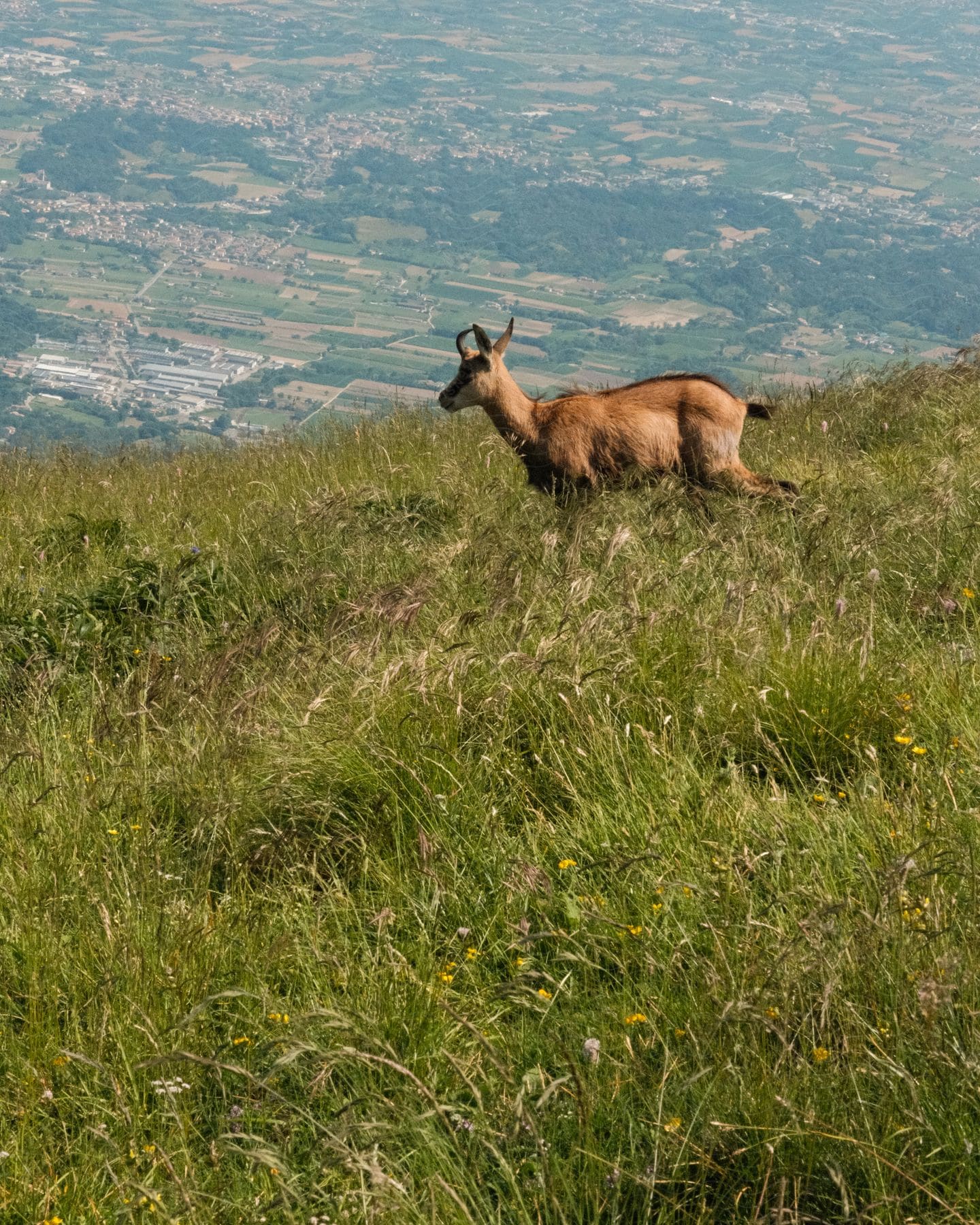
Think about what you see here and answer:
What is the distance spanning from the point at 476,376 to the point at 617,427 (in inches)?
40.5

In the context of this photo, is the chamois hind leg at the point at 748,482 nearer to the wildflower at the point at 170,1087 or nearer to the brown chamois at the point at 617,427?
the brown chamois at the point at 617,427

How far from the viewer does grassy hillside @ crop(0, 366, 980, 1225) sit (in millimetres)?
2311

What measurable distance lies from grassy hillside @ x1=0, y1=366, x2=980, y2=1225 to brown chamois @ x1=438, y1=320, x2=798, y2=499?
173 cm

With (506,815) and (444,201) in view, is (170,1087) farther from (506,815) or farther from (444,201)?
(444,201)

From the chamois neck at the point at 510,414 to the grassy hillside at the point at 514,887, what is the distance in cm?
225

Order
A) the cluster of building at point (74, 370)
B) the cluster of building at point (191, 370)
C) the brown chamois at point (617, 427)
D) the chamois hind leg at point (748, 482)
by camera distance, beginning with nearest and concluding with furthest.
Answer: the chamois hind leg at point (748, 482), the brown chamois at point (617, 427), the cluster of building at point (74, 370), the cluster of building at point (191, 370)

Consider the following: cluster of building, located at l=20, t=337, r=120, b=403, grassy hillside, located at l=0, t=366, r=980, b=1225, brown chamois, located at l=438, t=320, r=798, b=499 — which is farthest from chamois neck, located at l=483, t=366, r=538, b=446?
cluster of building, located at l=20, t=337, r=120, b=403

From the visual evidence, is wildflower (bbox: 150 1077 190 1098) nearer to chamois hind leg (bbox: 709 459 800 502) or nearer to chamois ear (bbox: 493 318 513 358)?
chamois hind leg (bbox: 709 459 800 502)

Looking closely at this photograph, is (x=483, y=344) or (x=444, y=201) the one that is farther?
(x=444, y=201)

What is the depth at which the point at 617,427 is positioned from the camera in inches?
326

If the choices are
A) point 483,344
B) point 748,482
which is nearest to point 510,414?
point 483,344

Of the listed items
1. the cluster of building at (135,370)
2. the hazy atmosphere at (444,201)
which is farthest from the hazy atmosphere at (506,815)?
the cluster of building at (135,370)

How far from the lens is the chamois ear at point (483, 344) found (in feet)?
27.6

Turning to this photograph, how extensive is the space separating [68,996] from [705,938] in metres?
1.49
